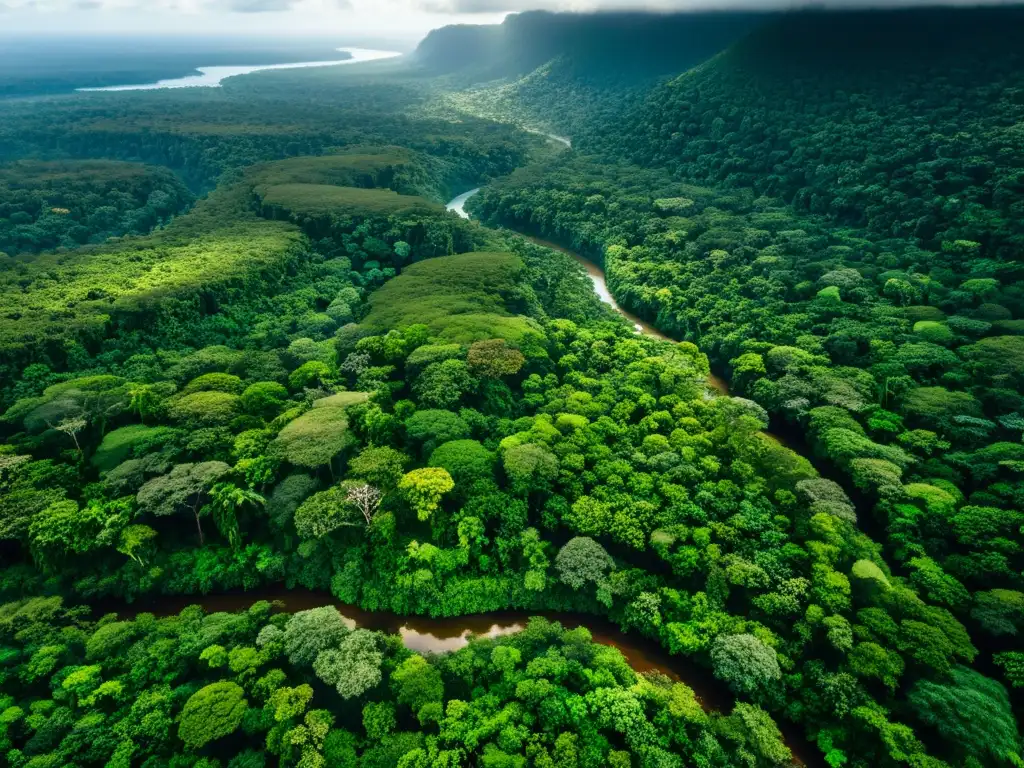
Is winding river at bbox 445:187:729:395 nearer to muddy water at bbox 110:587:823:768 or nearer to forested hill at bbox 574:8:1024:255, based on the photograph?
muddy water at bbox 110:587:823:768

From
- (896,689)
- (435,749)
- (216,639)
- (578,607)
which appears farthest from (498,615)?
(896,689)

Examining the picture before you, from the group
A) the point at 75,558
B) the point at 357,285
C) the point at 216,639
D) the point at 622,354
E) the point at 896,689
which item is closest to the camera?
the point at 896,689

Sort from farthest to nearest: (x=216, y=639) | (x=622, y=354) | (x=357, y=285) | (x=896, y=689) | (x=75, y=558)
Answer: (x=357, y=285)
(x=622, y=354)
(x=75, y=558)
(x=216, y=639)
(x=896, y=689)

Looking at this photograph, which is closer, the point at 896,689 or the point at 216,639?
the point at 896,689

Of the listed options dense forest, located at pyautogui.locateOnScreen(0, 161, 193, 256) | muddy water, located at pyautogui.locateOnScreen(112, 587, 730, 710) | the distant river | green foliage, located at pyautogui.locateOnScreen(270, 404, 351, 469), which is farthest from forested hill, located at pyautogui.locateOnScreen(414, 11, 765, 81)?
muddy water, located at pyautogui.locateOnScreen(112, 587, 730, 710)

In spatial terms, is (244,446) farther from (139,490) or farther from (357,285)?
(357,285)

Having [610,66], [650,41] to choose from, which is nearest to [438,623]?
[650,41]

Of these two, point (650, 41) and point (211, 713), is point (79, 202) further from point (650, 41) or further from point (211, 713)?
point (650, 41)
